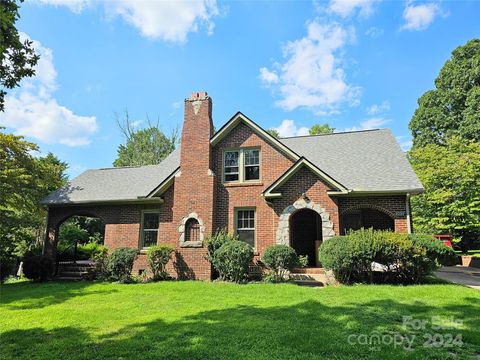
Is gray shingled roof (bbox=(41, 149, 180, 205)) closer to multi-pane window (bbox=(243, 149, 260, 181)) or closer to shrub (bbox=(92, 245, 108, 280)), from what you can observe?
shrub (bbox=(92, 245, 108, 280))

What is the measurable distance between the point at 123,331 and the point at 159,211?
8.91 m

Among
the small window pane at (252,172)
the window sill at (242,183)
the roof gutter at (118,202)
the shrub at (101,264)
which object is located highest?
the small window pane at (252,172)

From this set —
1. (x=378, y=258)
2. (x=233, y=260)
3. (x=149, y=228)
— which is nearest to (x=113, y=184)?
(x=149, y=228)

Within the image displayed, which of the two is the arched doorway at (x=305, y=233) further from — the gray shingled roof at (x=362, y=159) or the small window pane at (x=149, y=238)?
the small window pane at (x=149, y=238)

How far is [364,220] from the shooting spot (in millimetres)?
14281

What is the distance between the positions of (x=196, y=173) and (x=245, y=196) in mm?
2310

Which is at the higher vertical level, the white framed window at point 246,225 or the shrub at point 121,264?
the white framed window at point 246,225

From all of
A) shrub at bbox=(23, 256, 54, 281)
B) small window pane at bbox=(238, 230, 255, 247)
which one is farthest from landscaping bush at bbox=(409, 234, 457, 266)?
shrub at bbox=(23, 256, 54, 281)

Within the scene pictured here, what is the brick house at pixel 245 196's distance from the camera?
492 inches

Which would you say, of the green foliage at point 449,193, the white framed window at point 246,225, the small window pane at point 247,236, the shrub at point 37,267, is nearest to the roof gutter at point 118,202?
the shrub at point 37,267

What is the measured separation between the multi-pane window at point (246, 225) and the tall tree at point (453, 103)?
26.2 metres

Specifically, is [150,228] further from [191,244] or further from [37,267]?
[37,267]

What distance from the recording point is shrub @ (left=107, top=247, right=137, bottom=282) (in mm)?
12625

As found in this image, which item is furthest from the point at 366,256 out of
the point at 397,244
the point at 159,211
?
the point at 159,211
